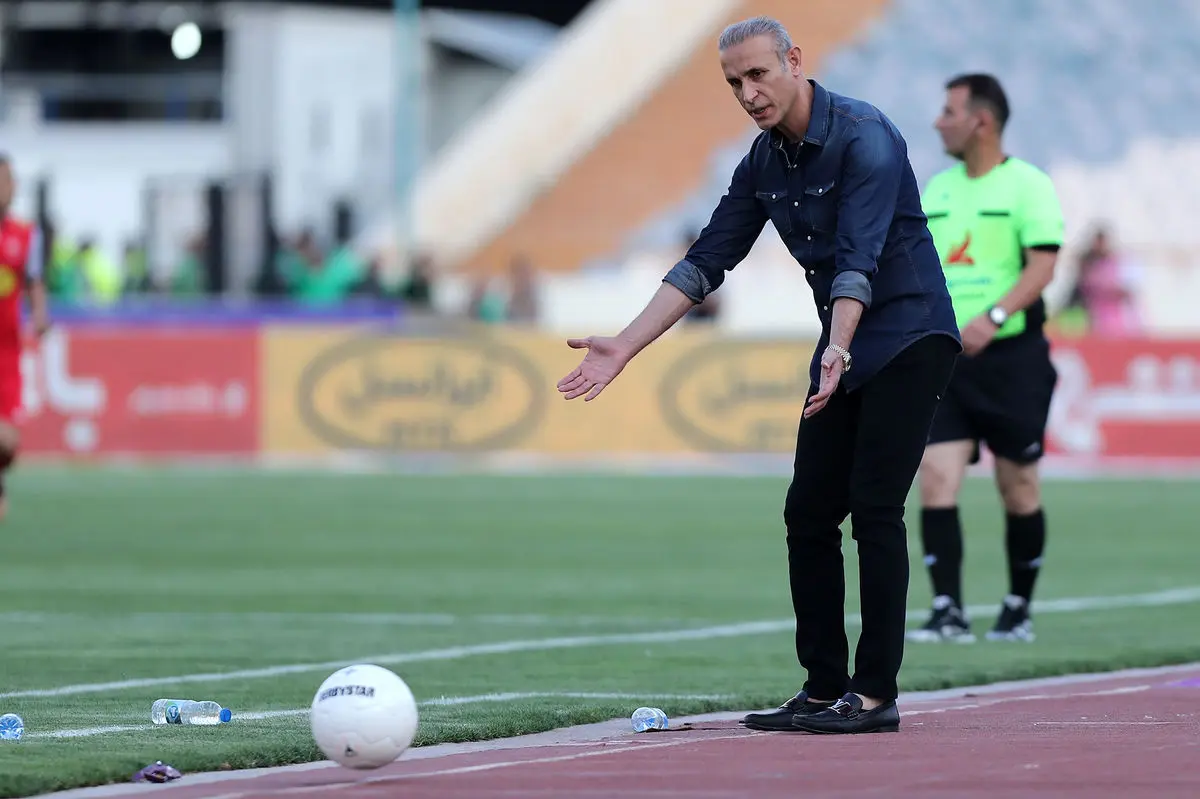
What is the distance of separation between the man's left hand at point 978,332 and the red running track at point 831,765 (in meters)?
2.90

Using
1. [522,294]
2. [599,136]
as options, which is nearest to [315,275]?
[522,294]

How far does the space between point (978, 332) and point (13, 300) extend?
7.71 meters

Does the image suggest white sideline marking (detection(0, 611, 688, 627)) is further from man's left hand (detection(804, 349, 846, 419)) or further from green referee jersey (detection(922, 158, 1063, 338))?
→ man's left hand (detection(804, 349, 846, 419))

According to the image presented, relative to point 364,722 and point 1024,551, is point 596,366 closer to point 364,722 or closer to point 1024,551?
point 364,722

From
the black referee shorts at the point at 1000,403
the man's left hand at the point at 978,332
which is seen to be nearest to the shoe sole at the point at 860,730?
the man's left hand at the point at 978,332

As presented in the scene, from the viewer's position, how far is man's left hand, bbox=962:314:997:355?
35.0ft

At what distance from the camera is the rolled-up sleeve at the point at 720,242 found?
796cm

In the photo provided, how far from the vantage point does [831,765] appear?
6684 millimetres

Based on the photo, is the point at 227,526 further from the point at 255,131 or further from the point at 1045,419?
the point at 255,131

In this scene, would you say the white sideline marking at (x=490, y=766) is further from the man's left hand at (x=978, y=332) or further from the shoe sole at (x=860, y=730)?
the man's left hand at (x=978, y=332)

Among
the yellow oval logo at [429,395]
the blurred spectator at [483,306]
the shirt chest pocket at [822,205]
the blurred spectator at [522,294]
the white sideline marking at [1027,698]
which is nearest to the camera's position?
the shirt chest pocket at [822,205]

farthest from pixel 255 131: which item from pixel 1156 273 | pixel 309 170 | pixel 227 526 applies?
pixel 227 526

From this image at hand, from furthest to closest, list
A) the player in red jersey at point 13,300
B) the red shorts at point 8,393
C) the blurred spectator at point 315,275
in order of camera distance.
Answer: the blurred spectator at point 315,275 → the red shorts at point 8,393 → the player in red jersey at point 13,300

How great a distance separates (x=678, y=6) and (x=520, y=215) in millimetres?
6864
